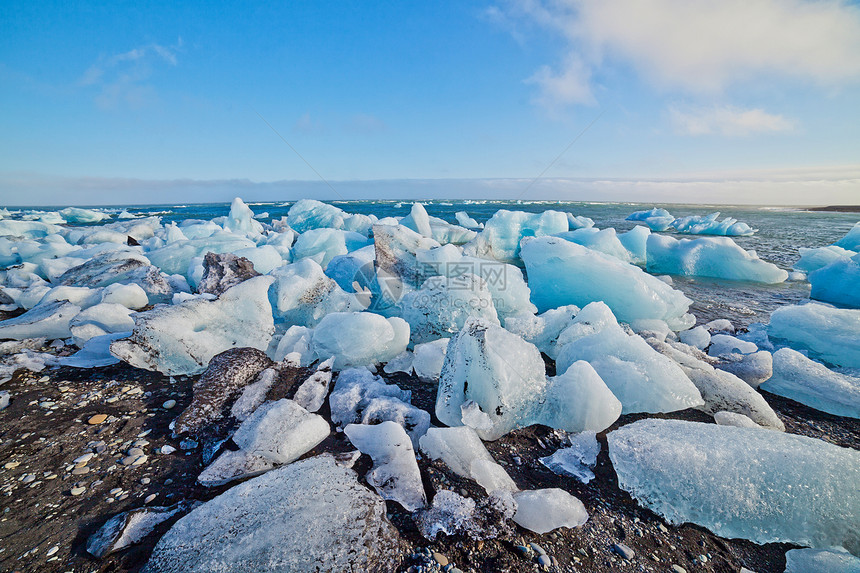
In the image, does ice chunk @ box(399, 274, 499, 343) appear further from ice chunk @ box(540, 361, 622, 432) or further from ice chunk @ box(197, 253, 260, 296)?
ice chunk @ box(197, 253, 260, 296)

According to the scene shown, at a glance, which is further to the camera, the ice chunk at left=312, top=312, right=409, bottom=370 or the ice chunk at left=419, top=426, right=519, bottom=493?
the ice chunk at left=312, top=312, right=409, bottom=370

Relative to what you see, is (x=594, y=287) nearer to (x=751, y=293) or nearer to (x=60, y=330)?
(x=751, y=293)

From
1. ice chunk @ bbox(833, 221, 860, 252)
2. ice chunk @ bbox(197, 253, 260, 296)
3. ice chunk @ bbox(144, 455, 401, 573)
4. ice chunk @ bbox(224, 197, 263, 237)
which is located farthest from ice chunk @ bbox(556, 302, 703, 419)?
ice chunk @ bbox(224, 197, 263, 237)

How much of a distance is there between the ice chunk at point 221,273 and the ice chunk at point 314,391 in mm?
2065

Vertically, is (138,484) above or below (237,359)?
below

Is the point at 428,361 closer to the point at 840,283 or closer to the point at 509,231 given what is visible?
the point at 840,283

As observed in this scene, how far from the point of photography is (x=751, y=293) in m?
5.34

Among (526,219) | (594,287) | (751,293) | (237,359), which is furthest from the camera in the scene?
(526,219)

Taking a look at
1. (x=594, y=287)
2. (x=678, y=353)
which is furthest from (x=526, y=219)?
(x=678, y=353)

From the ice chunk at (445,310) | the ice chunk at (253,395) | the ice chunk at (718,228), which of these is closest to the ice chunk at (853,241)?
the ice chunk at (718,228)

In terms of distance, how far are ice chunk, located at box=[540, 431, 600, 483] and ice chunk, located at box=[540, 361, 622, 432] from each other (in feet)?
0.24

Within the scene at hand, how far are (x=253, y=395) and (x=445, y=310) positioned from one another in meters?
1.56

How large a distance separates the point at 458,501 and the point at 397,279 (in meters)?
2.76

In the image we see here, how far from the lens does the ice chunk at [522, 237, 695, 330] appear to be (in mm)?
3631
